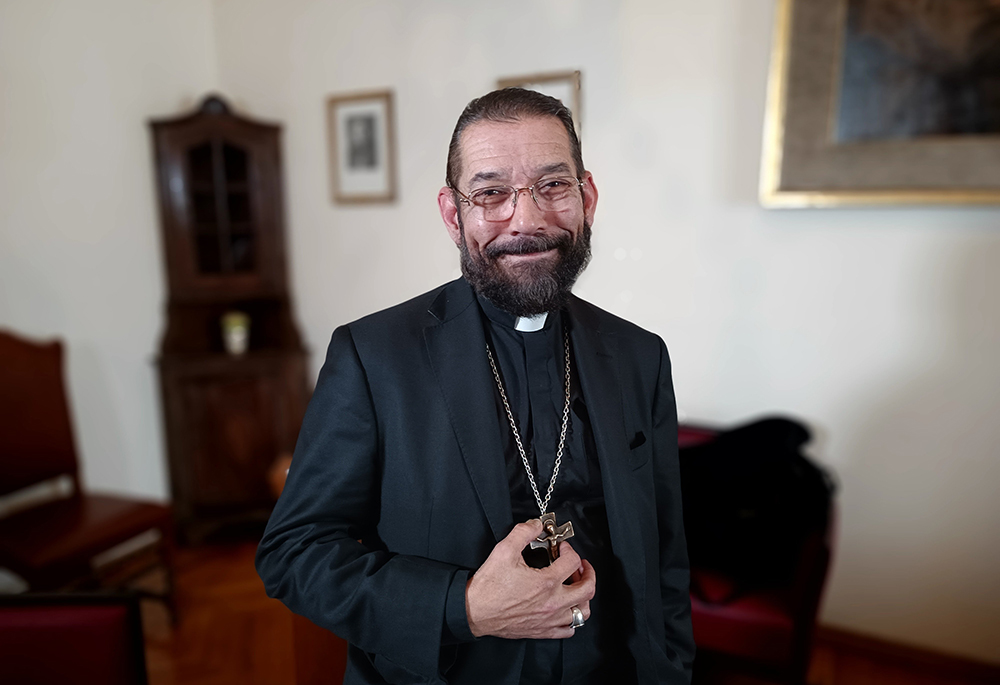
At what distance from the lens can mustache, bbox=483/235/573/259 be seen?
90 cm

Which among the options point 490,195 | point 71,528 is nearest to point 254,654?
point 71,528

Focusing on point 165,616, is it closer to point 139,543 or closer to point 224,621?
point 224,621

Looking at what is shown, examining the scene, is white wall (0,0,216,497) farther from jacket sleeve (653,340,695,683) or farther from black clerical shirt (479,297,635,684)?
jacket sleeve (653,340,695,683)

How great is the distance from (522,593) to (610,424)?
309mm

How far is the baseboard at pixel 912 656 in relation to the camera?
2.38 m

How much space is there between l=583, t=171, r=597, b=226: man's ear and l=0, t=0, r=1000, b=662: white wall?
100cm

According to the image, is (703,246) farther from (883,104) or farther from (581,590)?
(581,590)

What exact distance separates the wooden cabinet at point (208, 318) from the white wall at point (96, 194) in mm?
162

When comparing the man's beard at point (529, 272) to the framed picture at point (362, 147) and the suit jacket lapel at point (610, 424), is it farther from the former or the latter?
A: the framed picture at point (362, 147)

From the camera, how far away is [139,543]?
3395 mm

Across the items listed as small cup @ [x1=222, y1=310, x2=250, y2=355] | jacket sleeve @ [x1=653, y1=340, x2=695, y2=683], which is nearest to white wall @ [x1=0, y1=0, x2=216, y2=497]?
small cup @ [x1=222, y1=310, x2=250, y2=355]

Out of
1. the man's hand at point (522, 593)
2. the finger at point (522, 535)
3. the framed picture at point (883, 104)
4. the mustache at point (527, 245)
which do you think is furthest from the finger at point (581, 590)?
the framed picture at point (883, 104)

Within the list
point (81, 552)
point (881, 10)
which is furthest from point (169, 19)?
point (881, 10)

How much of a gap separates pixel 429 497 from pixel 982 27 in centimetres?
235
